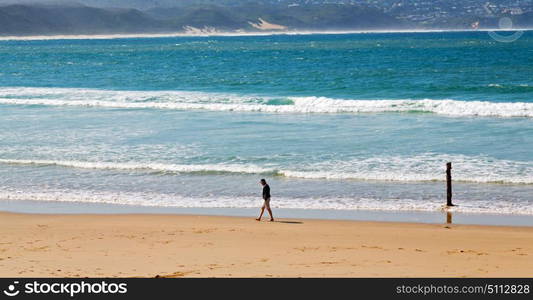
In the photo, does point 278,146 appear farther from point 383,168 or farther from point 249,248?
point 249,248

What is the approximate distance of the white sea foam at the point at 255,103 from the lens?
36250 mm

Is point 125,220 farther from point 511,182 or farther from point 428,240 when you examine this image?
point 511,182

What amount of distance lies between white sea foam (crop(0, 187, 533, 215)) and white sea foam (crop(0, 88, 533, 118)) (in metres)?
16.6

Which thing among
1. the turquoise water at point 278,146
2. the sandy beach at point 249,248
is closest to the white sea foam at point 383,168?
the turquoise water at point 278,146

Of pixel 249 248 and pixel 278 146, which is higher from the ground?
pixel 278 146

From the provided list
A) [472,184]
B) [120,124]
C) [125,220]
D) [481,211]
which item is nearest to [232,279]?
[125,220]

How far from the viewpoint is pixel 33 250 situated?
543 inches

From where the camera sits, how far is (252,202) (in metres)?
19.0

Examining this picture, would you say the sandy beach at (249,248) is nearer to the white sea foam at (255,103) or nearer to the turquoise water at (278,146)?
the turquoise water at (278,146)

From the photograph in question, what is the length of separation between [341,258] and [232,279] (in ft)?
7.61

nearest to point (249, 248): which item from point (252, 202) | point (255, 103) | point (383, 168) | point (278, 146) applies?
point (252, 202)

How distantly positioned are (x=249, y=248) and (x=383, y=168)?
8940 mm

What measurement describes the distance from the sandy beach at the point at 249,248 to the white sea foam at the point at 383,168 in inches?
185

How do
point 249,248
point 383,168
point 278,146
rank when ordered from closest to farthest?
point 249,248 → point 383,168 → point 278,146
